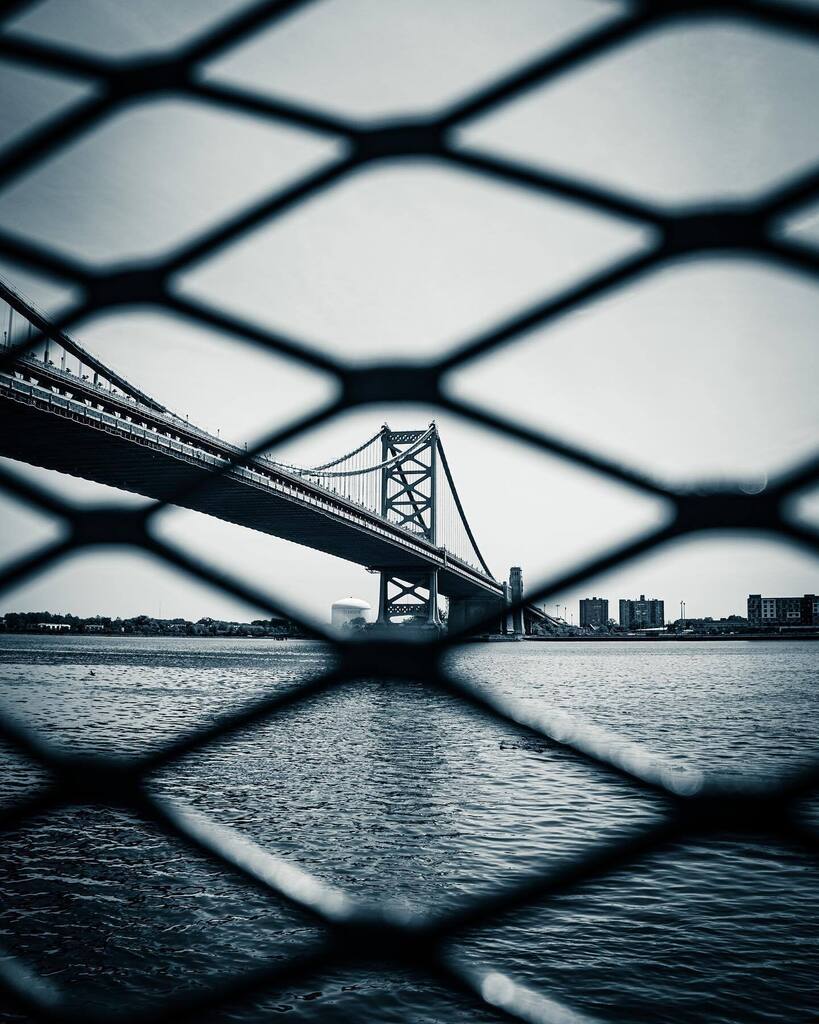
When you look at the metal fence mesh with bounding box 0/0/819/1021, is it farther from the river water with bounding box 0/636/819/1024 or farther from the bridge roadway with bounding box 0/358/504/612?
the bridge roadway with bounding box 0/358/504/612

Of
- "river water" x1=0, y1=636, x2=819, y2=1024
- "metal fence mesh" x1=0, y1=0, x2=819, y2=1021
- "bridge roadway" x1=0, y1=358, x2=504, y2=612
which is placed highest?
"bridge roadway" x1=0, y1=358, x2=504, y2=612

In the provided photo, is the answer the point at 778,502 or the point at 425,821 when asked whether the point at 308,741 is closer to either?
the point at 425,821

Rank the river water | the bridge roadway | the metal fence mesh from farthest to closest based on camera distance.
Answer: the bridge roadway
the river water
the metal fence mesh

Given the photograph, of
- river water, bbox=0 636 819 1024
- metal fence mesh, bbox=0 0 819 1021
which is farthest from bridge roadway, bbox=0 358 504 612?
metal fence mesh, bbox=0 0 819 1021

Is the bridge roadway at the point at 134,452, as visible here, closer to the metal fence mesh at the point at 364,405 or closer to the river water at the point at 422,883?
the river water at the point at 422,883

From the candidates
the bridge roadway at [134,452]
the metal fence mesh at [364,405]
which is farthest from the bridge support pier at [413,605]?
the metal fence mesh at [364,405]

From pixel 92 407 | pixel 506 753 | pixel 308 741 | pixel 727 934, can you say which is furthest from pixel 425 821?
pixel 92 407

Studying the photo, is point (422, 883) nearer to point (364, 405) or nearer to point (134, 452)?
point (364, 405)

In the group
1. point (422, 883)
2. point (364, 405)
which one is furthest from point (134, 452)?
point (364, 405)
